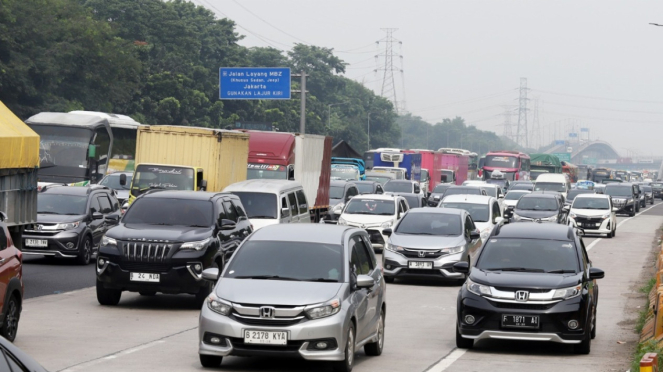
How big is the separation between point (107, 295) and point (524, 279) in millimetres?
6631

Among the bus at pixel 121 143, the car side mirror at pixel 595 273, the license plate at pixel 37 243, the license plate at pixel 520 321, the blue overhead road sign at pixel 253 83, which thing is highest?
the blue overhead road sign at pixel 253 83

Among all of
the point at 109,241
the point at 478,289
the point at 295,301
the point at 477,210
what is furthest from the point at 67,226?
the point at 295,301

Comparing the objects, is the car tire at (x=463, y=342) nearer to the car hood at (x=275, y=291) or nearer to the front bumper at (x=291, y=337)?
the car hood at (x=275, y=291)

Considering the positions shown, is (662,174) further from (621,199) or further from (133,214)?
(133,214)

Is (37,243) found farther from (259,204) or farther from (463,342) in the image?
(463,342)

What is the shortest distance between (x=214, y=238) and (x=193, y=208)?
2.53ft

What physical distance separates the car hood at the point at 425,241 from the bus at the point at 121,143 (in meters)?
23.2

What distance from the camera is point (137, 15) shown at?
8638 centimetres

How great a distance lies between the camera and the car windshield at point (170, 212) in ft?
56.2

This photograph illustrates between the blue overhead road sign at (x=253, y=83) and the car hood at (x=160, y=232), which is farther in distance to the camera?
the blue overhead road sign at (x=253, y=83)

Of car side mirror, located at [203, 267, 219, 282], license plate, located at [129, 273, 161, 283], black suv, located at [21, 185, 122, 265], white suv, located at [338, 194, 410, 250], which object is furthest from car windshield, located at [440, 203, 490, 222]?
car side mirror, located at [203, 267, 219, 282]

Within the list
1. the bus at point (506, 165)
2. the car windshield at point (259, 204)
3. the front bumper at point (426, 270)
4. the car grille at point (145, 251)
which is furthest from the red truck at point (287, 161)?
the bus at point (506, 165)

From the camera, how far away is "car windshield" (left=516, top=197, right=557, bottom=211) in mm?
39312

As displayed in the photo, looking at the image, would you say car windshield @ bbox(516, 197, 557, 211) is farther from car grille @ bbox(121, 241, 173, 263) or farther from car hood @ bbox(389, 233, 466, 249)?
car grille @ bbox(121, 241, 173, 263)
